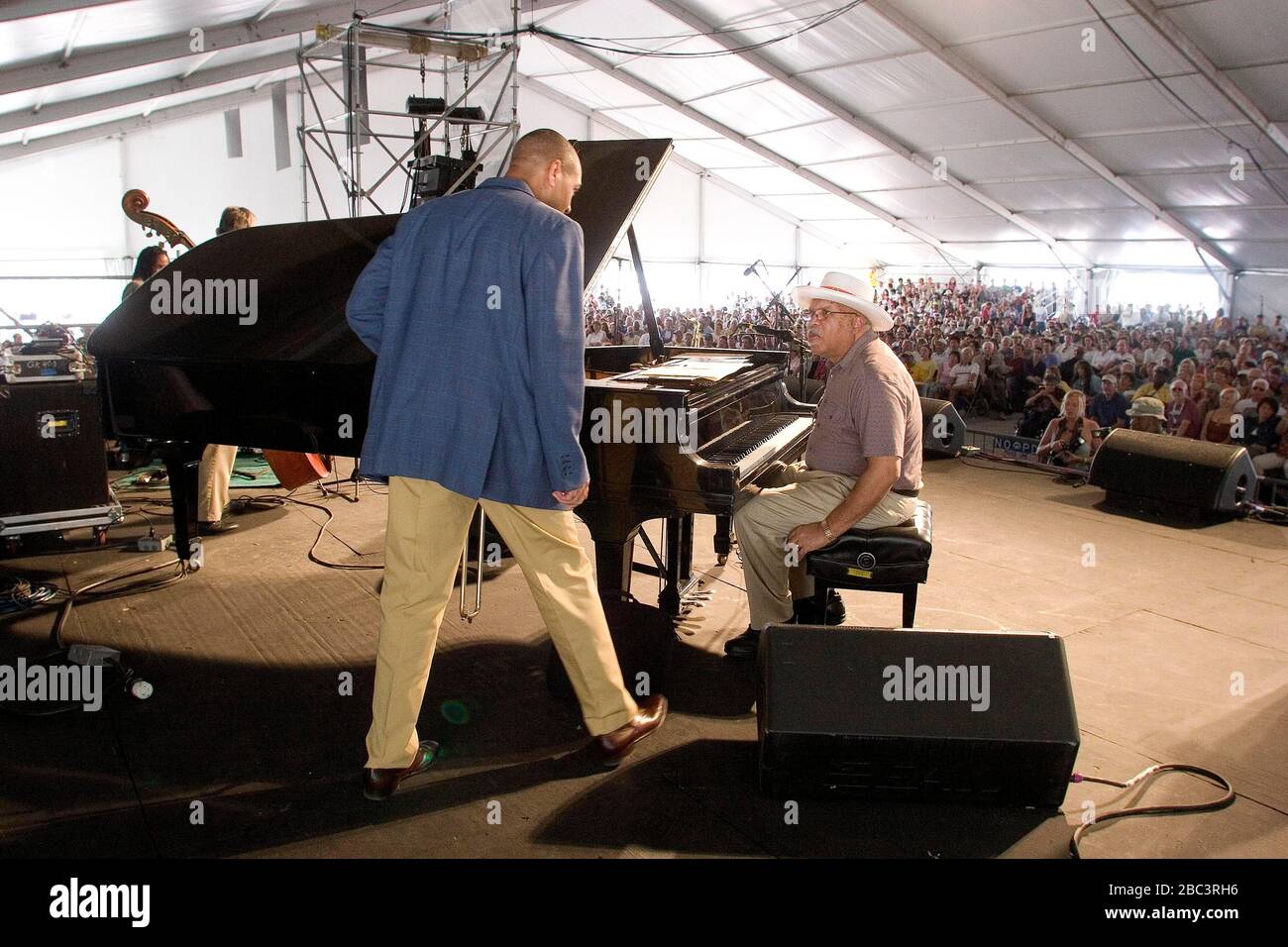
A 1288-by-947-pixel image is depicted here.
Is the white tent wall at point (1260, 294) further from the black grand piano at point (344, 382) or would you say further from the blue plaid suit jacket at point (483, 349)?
the blue plaid suit jacket at point (483, 349)

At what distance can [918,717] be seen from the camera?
2447mm

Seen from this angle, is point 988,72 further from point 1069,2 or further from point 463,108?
point 463,108

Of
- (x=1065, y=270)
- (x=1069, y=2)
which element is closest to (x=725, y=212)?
(x=1065, y=270)

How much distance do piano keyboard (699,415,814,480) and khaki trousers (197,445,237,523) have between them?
10.9ft

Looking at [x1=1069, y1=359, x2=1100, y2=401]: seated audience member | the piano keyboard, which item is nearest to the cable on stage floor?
the piano keyboard

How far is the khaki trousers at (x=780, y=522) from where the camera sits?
3.29m

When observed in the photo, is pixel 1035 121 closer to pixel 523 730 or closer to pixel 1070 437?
pixel 1070 437

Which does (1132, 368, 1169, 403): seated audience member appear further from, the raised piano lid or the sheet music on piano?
the raised piano lid

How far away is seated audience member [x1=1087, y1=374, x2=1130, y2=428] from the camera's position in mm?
7785

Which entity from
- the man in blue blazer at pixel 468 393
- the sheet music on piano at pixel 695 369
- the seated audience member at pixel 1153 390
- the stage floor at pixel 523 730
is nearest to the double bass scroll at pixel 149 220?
the stage floor at pixel 523 730

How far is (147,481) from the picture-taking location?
6.67 meters

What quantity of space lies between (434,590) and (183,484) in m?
Answer: 2.38

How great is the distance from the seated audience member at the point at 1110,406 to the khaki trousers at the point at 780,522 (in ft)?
17.8

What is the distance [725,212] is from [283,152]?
1114cm
